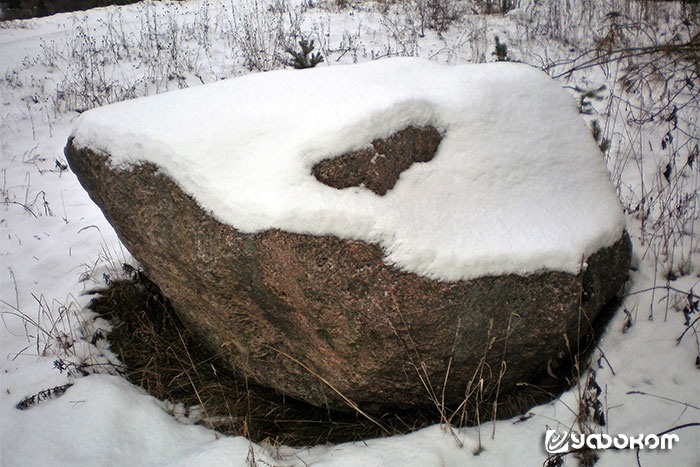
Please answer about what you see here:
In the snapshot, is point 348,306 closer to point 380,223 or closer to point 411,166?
point 380,223

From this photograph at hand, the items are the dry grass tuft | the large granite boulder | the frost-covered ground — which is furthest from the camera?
the dry grass tuft

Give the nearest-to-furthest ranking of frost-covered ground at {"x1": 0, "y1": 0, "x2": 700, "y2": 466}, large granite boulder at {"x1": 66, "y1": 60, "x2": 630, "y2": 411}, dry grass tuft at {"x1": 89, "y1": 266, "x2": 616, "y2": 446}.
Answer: large granite boulder at {"x1": 66, "y1": 60, "x2": 630, "y2": 411}, frost-covered ground at {"x1": 0, "y1": 0, "x2": 700, "y2": 466}, dry grass tuft at {"x1": 89, "y1": 266, "x2": 616, "y2": 446}

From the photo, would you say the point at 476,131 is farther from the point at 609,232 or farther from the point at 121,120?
the point at 121,120

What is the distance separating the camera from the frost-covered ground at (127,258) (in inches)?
71.6

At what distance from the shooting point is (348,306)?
1675 millimetres

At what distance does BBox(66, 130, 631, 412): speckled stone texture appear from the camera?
1651 mm

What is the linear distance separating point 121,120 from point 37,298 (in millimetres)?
1368

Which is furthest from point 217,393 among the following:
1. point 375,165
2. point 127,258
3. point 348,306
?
point 375,165

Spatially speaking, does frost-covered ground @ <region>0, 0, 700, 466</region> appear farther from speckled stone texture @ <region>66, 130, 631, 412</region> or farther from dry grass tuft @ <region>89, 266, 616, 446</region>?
speckled stone texture @ <region>66, 130, 631, 412</region>

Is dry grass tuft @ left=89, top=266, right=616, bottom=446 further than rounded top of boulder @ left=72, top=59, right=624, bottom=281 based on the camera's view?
Yes

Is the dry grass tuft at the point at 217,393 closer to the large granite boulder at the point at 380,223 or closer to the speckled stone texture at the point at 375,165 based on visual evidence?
the large granite boulder at the point at 380,223

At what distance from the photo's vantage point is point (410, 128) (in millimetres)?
1781

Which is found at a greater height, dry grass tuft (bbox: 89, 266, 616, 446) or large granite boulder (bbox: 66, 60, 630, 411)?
large granite boulder (bbox: 66, 60, 630, 411)

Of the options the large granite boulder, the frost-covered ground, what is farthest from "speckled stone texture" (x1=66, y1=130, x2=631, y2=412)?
the frost-covered ground
